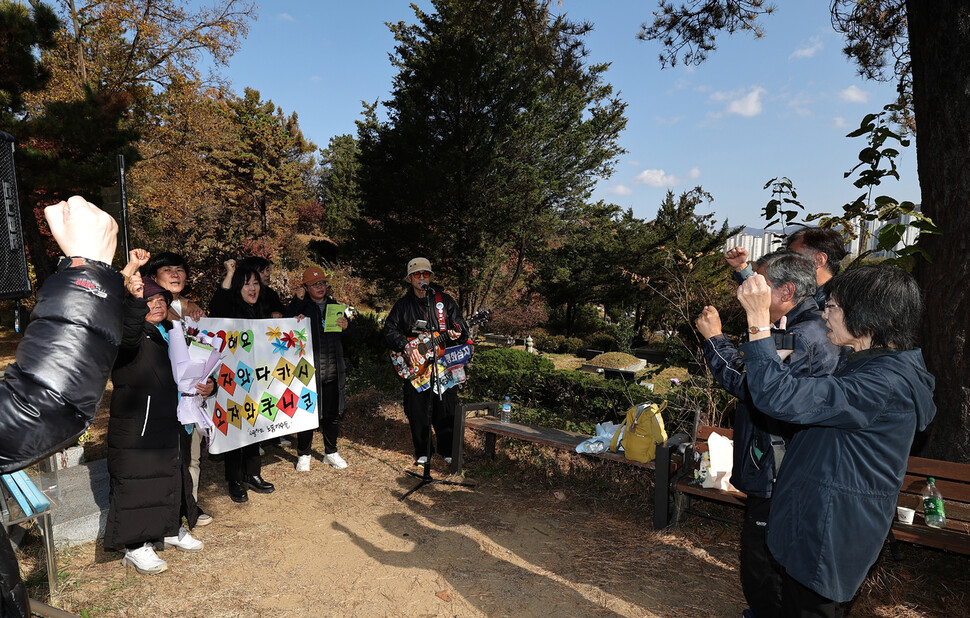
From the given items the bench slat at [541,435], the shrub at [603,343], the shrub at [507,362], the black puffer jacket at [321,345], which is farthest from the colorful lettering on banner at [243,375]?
the shrub at [603,343]

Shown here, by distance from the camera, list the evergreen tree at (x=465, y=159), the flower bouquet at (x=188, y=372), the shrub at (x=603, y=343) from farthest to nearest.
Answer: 1. the shrub at (x=603, y=343)
2. the evergreen tree at (x=465, y=159)
3. the flower bouquet at (x=188, y=372)

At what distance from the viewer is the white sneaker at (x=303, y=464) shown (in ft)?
18.7

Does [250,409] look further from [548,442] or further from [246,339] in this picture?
[548,442]

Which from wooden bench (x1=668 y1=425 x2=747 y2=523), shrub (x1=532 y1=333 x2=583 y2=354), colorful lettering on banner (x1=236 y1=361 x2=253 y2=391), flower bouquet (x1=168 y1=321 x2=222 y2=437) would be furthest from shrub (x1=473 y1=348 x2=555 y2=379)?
shrub (x1=532 y1=333 x2=583 y2=354)

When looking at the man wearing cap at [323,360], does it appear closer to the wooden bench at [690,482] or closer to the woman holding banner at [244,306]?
the woman holding banner at [244,306]

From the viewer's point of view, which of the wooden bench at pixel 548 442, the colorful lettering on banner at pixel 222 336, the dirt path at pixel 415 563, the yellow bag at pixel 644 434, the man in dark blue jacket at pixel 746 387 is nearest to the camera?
the man in dark blue jacket at pixel 746 387

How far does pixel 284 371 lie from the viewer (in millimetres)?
5402

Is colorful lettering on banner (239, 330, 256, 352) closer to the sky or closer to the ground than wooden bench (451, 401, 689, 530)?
closer to the sky

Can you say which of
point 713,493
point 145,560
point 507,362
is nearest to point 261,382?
point 145,560

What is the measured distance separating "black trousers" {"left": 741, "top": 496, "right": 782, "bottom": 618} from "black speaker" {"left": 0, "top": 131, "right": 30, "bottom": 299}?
336cm

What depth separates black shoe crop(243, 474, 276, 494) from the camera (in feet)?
16.8

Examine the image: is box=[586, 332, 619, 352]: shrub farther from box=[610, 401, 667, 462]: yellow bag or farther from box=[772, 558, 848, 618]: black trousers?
box=[772, 558, 848, 618]: black trousers

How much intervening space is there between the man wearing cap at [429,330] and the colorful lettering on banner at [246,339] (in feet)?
4.40

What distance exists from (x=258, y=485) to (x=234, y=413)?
85 centimetres
